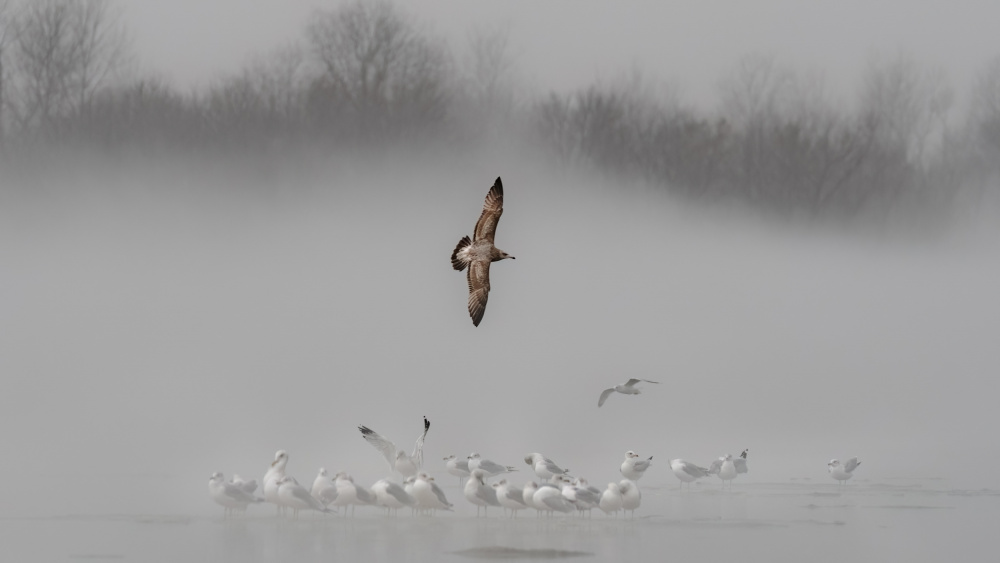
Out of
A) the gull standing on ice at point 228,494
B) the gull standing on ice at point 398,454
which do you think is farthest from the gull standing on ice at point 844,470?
the gull standing on ice at point 228,494

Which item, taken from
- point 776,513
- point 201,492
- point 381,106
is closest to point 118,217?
point 381,106

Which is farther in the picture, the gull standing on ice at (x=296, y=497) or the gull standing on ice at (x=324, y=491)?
the gull standing on ice at (x=324, y=491)

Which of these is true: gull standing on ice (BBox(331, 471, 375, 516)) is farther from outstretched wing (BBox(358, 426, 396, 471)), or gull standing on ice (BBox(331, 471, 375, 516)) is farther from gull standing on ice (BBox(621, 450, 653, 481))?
gull standing on ice (BBox(621, 450, 653, 481))

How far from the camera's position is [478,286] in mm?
34156

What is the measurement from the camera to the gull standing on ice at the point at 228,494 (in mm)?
26297

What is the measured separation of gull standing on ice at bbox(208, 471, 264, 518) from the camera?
26.3 metres

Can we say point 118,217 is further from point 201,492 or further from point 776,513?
point 776,513

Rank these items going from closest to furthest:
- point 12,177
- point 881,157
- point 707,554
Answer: point 707,554 < point 12,177 < point 881,157

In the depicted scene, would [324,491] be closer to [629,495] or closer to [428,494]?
[428,494]

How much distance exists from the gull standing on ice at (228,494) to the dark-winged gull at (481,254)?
7.76 m

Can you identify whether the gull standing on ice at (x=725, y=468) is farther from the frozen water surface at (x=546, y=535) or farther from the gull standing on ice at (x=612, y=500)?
the gull standing on ice at (x=612, y=500)

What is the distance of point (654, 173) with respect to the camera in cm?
8625

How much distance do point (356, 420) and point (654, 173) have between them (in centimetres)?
4185

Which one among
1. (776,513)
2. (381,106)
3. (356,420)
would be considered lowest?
(356,420)
